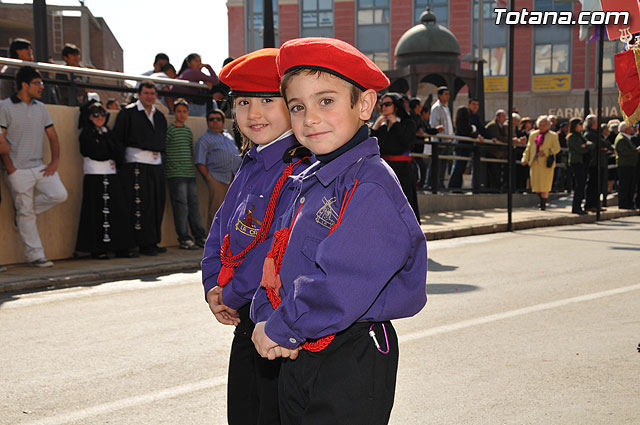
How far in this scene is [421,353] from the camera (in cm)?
555

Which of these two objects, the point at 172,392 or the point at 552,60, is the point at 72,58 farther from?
the point at 552,60

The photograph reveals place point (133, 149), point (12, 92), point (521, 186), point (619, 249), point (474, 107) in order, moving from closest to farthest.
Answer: point (12, 92) → point (133, 149) → point (619, 249) → point (474, 107) → point (521, 186)

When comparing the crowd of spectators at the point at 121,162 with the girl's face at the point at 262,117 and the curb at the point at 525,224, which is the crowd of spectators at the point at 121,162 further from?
the girl's face at the point at 262,117

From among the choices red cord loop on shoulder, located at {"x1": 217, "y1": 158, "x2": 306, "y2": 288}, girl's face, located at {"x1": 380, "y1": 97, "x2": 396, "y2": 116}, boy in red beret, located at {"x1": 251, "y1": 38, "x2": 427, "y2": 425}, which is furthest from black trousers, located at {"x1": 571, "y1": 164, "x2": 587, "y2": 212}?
boy in red beret, located at {"x1": 251, "y1": 38, "x2": 427, "y2": 425}

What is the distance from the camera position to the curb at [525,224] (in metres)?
13.5

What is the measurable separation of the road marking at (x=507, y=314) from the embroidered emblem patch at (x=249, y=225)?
3.17m

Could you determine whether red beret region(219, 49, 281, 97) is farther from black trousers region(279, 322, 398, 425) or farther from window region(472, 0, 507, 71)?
window region(472, 0, 507, 71)

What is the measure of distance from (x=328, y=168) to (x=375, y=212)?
224 millimetres

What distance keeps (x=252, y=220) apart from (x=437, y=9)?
45721 millimetres

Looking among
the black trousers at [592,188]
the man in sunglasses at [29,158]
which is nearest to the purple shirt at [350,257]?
the man in sunglasses at [29,158]

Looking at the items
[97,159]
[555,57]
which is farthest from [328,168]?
[555,57]

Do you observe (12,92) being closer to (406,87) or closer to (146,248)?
(146,248)

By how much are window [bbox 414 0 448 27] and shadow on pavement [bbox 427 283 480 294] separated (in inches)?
1555

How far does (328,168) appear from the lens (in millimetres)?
2391
